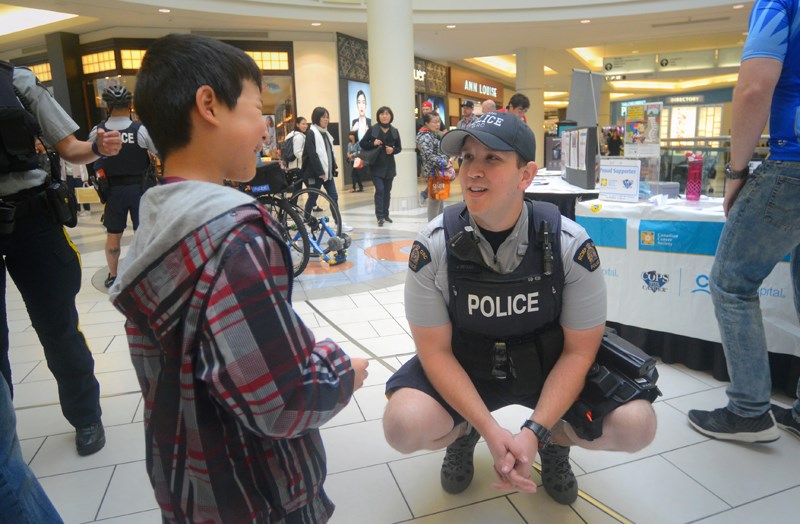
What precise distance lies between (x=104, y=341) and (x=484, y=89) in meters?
17.9

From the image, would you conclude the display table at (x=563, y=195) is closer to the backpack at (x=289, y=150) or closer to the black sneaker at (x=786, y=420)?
the black sneaker at (x=786, y=420)

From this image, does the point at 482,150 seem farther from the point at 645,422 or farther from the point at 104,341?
the point at 104,341

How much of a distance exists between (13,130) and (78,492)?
1.20 meters

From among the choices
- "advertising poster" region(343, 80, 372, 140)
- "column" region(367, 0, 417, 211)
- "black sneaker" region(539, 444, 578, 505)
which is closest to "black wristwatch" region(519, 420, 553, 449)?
"black sneaker" region(539, 444, 578, 505)

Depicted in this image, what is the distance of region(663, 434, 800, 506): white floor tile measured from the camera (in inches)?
66.6

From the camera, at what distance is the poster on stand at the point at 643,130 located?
8.64 ft

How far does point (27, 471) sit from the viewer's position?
1.10 metres

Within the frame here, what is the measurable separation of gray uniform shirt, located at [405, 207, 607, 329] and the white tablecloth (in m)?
1.17

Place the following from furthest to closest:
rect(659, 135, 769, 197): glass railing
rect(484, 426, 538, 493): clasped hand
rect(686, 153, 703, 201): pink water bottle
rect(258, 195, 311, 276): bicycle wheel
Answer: rect(258, 195, 311, 276): bicycle wheel < rect(659, 135, 769, 197): glass railing < rect(686, 153, 703, 201): pink water bottle < rect(484, 426, 538, 493): clasped hand

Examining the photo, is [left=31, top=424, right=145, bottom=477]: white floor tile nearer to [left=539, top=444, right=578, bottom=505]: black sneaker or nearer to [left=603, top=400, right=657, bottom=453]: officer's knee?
[left=539, top=444, right=578, bottom=505]: black sneaker

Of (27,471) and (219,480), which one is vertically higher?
(219,480)

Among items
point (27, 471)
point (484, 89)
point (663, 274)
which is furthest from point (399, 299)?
point (484, 89)

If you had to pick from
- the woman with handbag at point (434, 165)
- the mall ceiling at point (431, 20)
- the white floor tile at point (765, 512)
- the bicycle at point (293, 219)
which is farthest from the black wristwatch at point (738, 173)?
the mall ceiling at point (431, 20)

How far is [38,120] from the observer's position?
1.86 m
